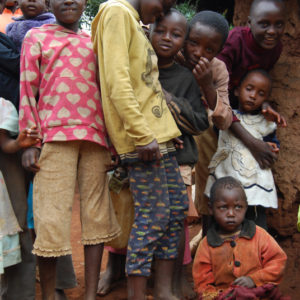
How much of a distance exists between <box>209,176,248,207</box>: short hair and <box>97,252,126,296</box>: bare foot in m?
0.92

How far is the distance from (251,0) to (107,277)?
2.57 m

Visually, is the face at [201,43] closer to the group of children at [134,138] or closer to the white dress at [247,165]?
the group of children at [134,138]

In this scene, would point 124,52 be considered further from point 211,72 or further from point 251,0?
point 251,0

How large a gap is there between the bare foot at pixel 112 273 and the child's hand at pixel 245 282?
3.46 feet

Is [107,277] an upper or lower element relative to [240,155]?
lower

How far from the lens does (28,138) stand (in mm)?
2656

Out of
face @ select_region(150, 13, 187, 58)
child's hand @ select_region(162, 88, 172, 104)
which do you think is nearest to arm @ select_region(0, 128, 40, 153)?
child's hand @ select_region(162, 88, 172, 104)

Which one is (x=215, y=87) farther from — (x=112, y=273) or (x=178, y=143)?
(x=112, y=273)

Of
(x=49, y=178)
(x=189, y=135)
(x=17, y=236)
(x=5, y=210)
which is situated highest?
(x=189, y=135)

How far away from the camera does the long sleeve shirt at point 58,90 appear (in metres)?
2.66

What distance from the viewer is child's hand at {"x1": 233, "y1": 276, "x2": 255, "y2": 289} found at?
2.77 metres

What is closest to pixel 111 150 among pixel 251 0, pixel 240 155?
pixel 240 155

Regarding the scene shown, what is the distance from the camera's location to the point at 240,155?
334 cm

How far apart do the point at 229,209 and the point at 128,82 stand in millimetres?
1100
